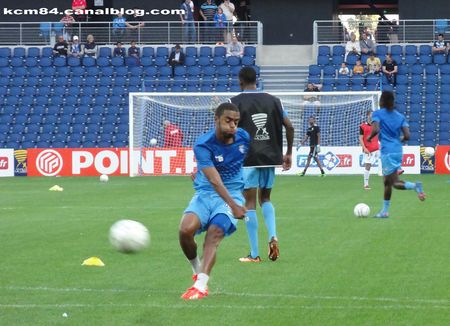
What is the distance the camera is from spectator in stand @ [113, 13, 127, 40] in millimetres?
41344

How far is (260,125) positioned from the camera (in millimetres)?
12484

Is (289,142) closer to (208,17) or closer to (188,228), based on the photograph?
(188,228)

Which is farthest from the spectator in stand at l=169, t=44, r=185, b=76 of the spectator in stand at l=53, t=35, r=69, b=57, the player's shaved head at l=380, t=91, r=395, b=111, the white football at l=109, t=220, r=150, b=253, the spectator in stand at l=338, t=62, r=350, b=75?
the white football at l=109, t=220, r=150, b=253

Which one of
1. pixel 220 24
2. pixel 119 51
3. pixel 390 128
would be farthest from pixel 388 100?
pixel 119 51

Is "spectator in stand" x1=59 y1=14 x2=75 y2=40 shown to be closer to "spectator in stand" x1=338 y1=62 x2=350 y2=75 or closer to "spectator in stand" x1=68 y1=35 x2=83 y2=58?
"spectator in stand" x1=68 y1=35 x2=83 y2=58

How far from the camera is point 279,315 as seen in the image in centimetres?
871

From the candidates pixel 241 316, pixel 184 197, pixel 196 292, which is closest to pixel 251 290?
pixel 196 292

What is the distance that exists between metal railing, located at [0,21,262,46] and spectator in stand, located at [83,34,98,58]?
46 cm

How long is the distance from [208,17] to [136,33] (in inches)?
116

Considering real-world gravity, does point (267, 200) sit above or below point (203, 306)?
above

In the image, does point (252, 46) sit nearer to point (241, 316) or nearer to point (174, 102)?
point (174, 102)

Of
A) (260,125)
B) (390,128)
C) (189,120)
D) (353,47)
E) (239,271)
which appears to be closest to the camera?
(239,271)

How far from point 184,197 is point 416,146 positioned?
14.0 m

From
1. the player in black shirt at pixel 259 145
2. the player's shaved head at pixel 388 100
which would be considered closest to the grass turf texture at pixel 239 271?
the player in black shirt at pixel 259 145
